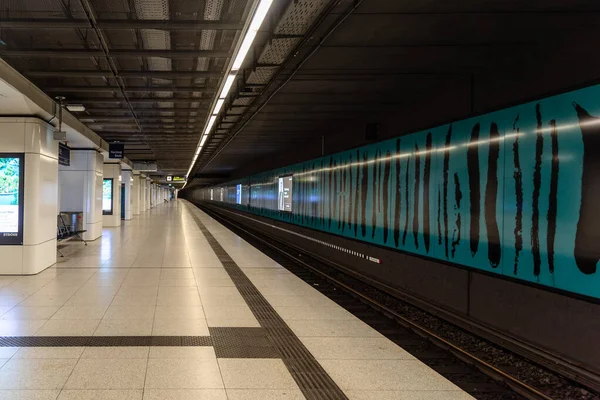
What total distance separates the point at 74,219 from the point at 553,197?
13835 mm

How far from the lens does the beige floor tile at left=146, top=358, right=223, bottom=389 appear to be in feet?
11.6

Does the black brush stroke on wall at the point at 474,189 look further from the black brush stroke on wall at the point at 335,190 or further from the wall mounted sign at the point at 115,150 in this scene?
the wall mounted sign at the point at 115,150

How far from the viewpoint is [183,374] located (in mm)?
3764

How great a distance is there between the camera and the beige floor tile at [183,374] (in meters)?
3.55

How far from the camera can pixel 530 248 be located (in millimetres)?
4715

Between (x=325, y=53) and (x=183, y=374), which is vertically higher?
(x=325, y=53)

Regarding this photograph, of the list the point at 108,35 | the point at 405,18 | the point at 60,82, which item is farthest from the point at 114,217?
the point at 405,18

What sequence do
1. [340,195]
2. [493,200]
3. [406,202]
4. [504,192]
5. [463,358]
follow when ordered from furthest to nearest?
1. [340,195]
2. [406,202]
3. [493,200]
4. [504,192]
5. [463,358]

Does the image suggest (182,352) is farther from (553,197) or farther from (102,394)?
(553,197)

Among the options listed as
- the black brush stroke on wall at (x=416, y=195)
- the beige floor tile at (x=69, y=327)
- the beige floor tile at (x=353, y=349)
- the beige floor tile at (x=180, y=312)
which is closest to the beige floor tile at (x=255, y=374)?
the beige floor tile at (x=353, y=349)

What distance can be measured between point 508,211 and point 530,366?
1.61 metres

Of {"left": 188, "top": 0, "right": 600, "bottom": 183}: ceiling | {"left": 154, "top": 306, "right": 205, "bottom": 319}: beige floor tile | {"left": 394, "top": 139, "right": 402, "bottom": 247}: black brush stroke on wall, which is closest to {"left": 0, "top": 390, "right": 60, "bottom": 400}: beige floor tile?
{"left": 154, "top": 306, "right": 205, "bottom": 319}: beige floor tile

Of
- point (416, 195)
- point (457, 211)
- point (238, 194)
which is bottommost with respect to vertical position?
point (457, 211)

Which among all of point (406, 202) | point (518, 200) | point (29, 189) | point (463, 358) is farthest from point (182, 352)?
point (29, 189)
